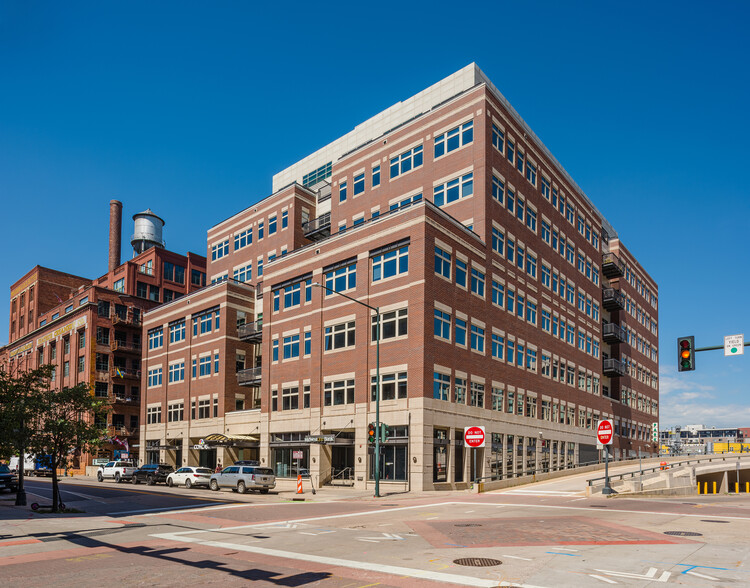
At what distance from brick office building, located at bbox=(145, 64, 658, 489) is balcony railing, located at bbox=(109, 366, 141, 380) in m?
14.1

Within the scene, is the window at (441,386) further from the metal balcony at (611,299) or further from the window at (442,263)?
the metal balcony at (611,299)

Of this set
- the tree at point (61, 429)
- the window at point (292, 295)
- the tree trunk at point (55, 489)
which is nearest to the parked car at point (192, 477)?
the window at point (292, 295)

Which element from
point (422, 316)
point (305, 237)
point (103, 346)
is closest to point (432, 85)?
point (305, 237)

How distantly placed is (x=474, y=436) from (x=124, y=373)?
5649 cm

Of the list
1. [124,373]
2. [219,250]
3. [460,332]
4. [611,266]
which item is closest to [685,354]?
[460,332]

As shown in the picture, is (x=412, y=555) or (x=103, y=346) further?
(x=103, y=346)

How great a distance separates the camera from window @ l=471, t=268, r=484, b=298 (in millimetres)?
47094

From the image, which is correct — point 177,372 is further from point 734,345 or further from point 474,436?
point 734,345

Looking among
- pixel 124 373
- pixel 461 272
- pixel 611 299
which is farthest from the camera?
pixel 124 373

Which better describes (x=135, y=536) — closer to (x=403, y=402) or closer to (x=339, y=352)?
(x=403, y=402)

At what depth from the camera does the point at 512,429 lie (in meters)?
51.3

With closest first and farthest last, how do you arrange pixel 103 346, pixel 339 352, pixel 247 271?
pixel 339 352 → pixel 247 271 → pixel 103 346

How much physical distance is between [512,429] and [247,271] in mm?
32082

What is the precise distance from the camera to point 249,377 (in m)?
59.5
